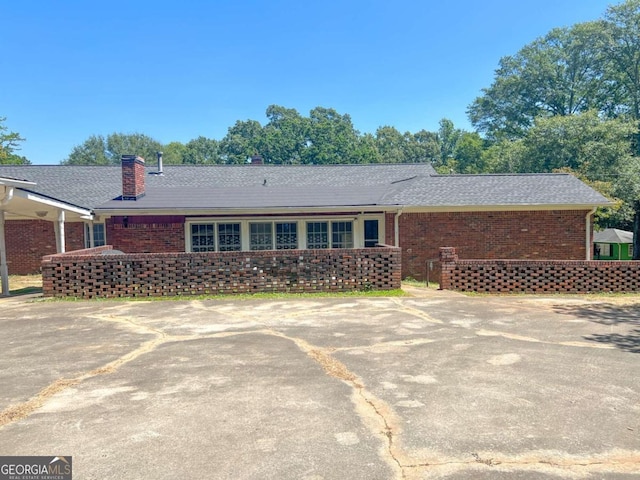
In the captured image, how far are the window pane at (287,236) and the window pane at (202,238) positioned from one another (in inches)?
92.7

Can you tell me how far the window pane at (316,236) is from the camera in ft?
49.5

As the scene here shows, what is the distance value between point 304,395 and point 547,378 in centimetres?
277

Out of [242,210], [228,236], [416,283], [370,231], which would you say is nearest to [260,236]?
[228,236]

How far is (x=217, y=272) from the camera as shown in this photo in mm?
10758

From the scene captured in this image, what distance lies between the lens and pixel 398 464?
9.54ft

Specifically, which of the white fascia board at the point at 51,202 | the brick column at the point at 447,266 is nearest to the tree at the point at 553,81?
the brick column at the point at 447,266

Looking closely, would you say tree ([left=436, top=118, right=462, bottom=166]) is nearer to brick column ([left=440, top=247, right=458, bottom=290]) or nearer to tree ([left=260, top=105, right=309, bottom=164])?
tree ([left=260, top=105, right=309, bottom=164])

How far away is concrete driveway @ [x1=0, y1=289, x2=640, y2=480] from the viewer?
297 cm

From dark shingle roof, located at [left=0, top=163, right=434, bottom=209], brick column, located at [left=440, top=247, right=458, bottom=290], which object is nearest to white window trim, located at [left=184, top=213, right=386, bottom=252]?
dark shingle roof, located at [left=0, top=163, right=434, bottom=209]

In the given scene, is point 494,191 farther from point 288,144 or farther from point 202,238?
point 288,144

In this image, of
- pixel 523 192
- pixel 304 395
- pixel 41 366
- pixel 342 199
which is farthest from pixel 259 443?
pixel 523 192

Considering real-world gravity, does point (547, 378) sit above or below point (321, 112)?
below

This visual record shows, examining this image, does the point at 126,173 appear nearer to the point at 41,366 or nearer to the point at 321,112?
the point at 41,366

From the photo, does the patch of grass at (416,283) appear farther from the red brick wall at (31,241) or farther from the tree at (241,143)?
the tree at (241,143)
